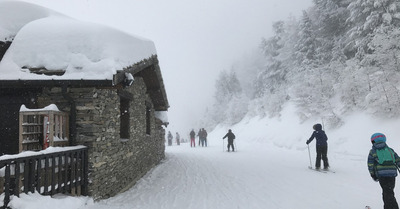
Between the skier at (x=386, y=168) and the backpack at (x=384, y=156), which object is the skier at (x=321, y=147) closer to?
the skier at (x=386, y=168)

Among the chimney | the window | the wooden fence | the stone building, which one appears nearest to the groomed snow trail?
the wooden fence

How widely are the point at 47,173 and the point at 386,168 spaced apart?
258 inches

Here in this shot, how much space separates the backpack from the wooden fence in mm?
6331

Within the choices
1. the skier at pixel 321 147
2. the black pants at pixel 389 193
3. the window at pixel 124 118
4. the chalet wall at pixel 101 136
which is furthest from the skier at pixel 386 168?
the window at pixel 124 118

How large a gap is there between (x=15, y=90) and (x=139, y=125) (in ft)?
15.6

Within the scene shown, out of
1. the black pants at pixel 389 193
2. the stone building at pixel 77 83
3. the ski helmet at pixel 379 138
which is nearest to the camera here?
the black pants at pixel 389 193

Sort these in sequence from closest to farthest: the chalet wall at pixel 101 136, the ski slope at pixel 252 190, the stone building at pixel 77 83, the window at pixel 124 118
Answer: the ski slope at pixel 252 190
the stone building at pixel 77 83
the chalet wall at pixel 101 136
the window at pixel 124 118

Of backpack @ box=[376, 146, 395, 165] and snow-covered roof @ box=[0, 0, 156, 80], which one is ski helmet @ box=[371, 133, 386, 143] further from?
snow-covered roof @ box=[0, 0, 156, 80]

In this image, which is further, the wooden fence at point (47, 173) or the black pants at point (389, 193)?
the black pants at point (389, 193)

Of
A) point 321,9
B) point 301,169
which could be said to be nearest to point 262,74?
point 321,9

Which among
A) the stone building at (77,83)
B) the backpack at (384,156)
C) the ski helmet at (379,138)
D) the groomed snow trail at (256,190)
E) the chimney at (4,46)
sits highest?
the chimney at (4,46)

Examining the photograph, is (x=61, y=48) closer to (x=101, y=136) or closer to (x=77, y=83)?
(x=77, y=83)

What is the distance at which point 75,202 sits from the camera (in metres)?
5.53

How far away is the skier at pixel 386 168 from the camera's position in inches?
187
